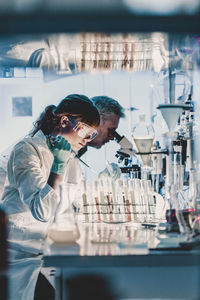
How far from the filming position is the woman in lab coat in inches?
102

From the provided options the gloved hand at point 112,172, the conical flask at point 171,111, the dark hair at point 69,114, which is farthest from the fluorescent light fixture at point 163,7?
the gloved hand at point 112,172

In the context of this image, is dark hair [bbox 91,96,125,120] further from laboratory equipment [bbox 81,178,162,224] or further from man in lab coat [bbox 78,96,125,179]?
laboratory equipment [bbox 81,178,162,224]

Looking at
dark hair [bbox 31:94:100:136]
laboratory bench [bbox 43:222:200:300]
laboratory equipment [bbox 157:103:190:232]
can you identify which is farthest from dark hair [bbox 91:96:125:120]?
laboratory bench [bbox 43:222:200:300]

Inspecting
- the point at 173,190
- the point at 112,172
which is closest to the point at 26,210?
the point at 112,172

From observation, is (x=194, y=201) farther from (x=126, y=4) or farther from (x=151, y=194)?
(x=126, y=4)

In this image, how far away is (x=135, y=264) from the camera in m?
1.51

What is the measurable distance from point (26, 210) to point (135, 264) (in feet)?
5.42

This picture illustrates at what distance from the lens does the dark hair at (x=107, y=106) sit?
4.54 meters

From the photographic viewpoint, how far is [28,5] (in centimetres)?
114

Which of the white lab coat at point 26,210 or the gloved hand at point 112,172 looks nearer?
the white lab coat at point 26,210

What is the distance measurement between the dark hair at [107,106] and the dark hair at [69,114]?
112 cm

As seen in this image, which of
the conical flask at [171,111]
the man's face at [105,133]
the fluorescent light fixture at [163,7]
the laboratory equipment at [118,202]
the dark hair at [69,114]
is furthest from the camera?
the man's face at [105,133]

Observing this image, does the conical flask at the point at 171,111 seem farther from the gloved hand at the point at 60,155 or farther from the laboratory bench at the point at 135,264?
the gloved hand at the point at 60,155

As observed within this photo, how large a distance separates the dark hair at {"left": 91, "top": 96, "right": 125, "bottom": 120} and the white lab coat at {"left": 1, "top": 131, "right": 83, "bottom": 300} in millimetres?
1389
